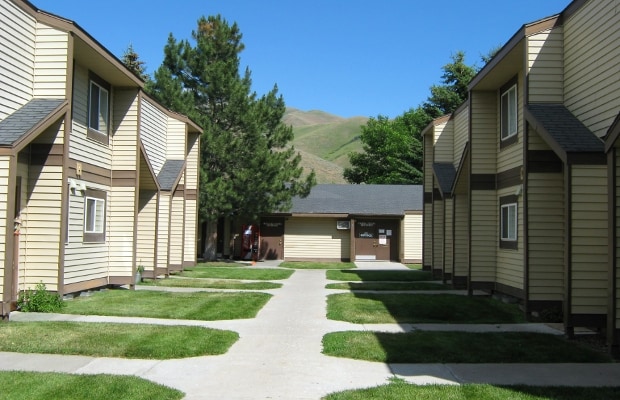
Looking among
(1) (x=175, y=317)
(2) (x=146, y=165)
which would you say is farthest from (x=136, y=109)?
(1) (x=175, y=317)

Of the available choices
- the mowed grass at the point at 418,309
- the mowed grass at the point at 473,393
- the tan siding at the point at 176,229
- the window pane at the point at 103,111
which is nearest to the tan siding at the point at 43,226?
the window pane at the point at 103,111

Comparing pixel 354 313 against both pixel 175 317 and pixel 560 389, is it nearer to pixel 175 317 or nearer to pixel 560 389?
pixel 175 317

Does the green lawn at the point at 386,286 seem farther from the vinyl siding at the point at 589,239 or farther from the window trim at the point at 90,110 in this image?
the vinyl siding at the point at 589,239

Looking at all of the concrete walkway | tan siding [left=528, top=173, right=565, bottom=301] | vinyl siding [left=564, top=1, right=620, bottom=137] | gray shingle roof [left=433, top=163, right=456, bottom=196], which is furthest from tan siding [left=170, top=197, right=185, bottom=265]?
vinyl siding [left=564, top=1, right=620, bottom=137]

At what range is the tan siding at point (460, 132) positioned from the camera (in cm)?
1892

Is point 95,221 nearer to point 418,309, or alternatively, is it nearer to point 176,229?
point 176,229

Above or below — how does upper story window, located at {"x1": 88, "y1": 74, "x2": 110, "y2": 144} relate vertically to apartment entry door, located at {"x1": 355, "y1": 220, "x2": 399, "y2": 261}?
above

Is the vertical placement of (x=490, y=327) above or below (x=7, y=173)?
below

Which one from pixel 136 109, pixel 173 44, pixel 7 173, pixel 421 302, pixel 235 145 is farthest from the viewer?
pixel 173 44

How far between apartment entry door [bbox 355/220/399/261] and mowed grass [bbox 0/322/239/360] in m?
23.5

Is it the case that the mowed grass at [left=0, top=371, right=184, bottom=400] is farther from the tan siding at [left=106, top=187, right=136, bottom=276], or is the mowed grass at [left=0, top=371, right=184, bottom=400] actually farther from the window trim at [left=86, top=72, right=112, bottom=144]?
the tan siding at [left=106, top=187, right=136, bottom=276]

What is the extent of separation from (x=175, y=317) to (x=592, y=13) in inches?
384

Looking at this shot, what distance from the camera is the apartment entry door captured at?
3338cm

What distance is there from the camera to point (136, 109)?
1616 centimetres
